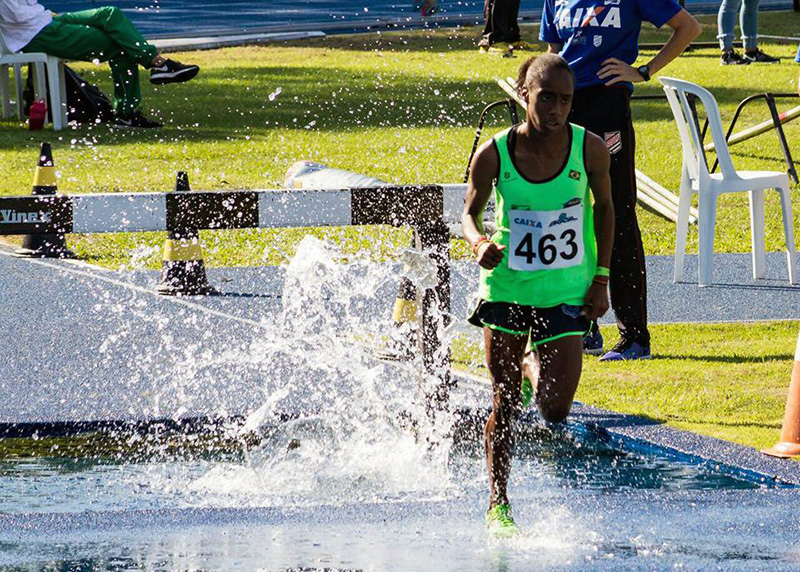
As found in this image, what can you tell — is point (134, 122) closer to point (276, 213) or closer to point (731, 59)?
point (731, 59)

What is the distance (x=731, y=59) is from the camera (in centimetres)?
2134

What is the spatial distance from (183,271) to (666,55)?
11.9 ft

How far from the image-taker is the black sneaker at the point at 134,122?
658 inches

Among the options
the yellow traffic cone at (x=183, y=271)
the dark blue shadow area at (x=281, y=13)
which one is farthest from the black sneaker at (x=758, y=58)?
the yellow traffic cone at (x=183, y=271)

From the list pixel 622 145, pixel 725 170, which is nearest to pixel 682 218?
pixel 725 170

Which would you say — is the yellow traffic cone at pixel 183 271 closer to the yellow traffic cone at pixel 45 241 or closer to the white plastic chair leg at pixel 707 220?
the yellow traffic cone at pixel 45 241

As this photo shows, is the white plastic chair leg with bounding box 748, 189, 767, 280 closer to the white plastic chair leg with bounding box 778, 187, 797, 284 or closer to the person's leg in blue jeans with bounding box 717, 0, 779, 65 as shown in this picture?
the white plastic chair leg with bounding box 778, 187, 797, 284

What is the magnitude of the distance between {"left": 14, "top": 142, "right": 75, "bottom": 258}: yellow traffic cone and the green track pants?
5072 millimetres

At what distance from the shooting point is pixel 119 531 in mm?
4918

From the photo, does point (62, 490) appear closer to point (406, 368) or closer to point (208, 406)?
point (208, 406)

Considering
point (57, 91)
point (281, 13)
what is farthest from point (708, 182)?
point (281, 13)

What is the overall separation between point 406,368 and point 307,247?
3.21 feet

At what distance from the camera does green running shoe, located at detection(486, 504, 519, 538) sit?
4.88 m

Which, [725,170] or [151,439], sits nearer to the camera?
[151,439]
